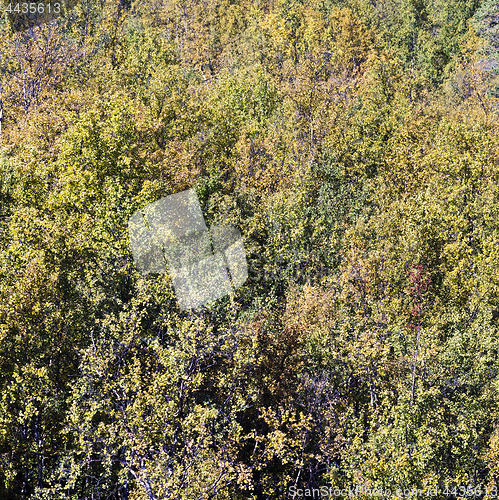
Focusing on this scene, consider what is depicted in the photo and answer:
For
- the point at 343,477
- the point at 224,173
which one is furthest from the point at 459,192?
the point at 343,477

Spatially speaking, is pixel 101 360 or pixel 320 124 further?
pixel 320 124

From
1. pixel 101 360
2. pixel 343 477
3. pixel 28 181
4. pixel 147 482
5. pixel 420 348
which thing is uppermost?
pixel 28 181

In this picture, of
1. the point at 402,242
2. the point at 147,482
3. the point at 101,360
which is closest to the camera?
the point at 147,482

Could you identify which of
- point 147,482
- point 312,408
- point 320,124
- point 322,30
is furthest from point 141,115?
point 322,30

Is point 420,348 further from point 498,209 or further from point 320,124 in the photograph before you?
point 320,124

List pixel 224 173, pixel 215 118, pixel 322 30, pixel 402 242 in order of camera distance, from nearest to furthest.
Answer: pixel 402 242
pixel 224 173
pixel 215 118
pixel 322 30

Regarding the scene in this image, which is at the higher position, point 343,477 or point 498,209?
point 498,209
